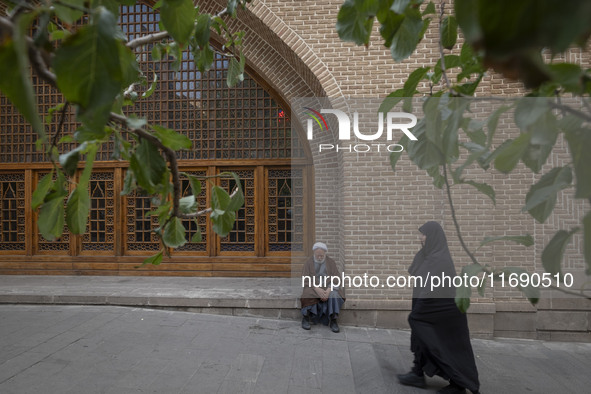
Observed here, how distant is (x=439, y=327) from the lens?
191 inches

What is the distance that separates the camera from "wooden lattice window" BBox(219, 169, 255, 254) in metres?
8.63

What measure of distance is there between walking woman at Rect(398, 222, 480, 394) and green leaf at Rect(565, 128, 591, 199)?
439cm

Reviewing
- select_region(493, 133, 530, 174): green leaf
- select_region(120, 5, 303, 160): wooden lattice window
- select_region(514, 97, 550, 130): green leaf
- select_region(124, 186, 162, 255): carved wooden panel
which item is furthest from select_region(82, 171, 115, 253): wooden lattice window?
select_region(514, 97, 550, 130): green leaf

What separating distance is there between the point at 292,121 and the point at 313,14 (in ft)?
6.60

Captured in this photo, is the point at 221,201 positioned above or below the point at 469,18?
below

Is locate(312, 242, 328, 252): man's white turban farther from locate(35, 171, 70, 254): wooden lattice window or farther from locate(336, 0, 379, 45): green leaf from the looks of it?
locate(336, 0, 379, 45): green leaf

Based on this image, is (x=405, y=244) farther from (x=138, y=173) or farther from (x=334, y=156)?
(x=138, y=173)

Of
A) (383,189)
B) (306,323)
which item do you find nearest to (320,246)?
(306,323)

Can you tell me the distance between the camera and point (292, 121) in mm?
8320

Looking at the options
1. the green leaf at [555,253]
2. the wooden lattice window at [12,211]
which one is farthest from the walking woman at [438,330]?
the wooden lattice window at [12,211]

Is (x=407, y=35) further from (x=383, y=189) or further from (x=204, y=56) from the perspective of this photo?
(x=383, y=189)

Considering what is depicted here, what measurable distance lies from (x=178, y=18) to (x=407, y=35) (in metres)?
0.52

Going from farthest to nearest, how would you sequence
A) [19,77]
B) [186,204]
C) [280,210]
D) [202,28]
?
1. [280,210]
2. [202,28]
3. [186,204]
4. [19,77]

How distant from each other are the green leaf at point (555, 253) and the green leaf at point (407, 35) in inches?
19.9
